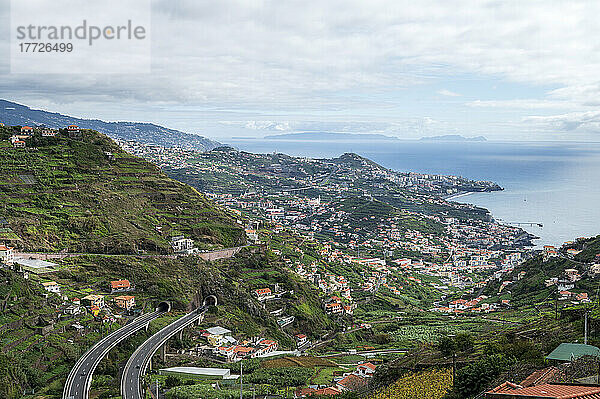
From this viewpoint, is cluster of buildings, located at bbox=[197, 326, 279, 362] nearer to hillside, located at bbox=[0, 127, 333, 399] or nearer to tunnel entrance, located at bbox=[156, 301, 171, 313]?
hillside, located at bbox=[0, 127, 333, 399]

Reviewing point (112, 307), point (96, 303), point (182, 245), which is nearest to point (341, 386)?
point (112, 307)

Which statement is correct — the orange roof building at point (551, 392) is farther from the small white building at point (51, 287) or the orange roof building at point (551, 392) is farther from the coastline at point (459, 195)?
the coastline at point (459, 195)

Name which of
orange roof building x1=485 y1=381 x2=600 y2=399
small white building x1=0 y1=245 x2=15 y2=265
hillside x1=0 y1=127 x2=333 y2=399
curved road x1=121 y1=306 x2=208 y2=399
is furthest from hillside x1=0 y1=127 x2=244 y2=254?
orange roof building x1=485 y1=381 x2=600 y2=399

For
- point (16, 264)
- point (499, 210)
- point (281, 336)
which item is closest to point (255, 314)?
point (281, 336)

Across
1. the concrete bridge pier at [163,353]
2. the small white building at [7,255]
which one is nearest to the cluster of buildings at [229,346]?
the concrete bridge pier at [163,353]

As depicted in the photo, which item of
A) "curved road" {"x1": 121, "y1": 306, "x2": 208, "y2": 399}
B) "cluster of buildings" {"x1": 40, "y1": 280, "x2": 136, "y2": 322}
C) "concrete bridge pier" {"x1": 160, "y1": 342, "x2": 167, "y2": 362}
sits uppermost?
"cluster of buildings" {"x1": 40, "y1": 280, "x2": 136, "y2": 322}

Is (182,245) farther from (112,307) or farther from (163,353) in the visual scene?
(163,353)

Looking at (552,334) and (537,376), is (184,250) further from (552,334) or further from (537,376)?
(537,376)
